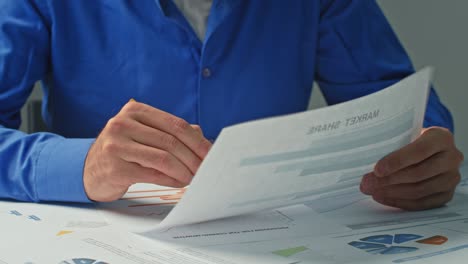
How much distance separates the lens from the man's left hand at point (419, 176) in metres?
0.73

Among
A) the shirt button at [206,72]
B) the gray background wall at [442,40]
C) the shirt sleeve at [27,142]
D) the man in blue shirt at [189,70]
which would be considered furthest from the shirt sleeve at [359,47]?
the gray background wall at [442,40]

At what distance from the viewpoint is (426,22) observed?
193 cm

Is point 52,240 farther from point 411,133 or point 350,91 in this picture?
point 350,91

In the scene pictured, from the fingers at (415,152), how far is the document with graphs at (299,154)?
0.05 ft

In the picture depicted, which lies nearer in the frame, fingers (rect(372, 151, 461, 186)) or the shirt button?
fingers (rect(372, 151, 461, 186))

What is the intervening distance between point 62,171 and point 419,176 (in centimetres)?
39

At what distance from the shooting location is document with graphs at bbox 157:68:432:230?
557 mm

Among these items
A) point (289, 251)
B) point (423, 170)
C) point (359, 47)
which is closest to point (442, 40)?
point (359, 47)

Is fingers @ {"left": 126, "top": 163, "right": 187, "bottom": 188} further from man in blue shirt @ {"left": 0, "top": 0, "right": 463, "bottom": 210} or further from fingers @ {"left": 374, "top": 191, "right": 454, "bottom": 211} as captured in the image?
fingers @ {"left": 374, "top": 191, "right": 454, "bottom": 211}

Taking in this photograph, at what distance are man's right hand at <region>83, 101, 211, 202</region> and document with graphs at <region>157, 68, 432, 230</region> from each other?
0.06 metres

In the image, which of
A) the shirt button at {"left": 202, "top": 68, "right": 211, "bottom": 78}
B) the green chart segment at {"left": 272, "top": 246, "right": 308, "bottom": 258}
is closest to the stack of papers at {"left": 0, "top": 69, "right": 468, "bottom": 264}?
the green chart segment at {"left": 272, "top": 246, "right": 308, "bottom": 258}

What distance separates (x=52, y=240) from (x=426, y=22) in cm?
156

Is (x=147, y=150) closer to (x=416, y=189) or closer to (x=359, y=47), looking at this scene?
(x=416, y=189)

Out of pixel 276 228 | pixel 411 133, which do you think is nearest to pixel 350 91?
pixel 411 133
